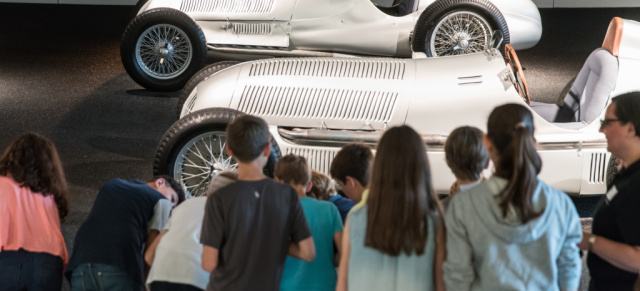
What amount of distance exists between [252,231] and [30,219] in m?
1.45

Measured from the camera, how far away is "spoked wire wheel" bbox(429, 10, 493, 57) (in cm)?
909

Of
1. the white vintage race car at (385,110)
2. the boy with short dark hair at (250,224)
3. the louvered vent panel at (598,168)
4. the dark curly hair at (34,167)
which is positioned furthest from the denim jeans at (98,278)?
the louvered vent panel at (598,168)

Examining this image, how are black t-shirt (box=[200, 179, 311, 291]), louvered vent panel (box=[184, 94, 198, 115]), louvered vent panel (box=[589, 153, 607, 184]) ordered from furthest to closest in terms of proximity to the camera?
louvered vent panel (box=[184, 94, 198, 115]) → louvered vent panel (box=[589, 153, 607, 184]) → black t-shirt (box=[200, 179, 311, 291])

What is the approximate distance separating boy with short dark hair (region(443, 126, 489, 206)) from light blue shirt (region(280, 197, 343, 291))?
0.62m

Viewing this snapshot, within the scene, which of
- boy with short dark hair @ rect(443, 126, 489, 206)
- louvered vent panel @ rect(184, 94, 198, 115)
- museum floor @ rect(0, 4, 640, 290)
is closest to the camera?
boy with short dark hair @ rect(443, 126, 489, 206)

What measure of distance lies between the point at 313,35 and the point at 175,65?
1.55 m

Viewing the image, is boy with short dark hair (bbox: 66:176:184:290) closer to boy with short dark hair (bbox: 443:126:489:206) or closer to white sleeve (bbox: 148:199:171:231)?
white sleeve (bbox: 148:199:171:231)

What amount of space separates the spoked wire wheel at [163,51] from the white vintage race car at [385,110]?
9.05ft

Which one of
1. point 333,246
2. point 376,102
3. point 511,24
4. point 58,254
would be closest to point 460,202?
point 333,246

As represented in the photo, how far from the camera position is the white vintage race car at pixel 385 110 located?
6.21 meters

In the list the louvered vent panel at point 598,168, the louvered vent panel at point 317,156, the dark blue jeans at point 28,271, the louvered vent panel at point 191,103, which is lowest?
the dark blue jeans at point 28,271

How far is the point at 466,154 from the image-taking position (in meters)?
3.65

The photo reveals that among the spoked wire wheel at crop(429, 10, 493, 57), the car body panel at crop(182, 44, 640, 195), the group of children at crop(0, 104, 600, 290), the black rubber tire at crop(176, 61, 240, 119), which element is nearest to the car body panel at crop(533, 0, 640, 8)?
the spoked wire wheel at crop(429, 10, 493, 57)

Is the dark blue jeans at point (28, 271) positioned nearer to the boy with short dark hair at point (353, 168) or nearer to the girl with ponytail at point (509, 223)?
the boy with short dark hair at point (353, 168)
